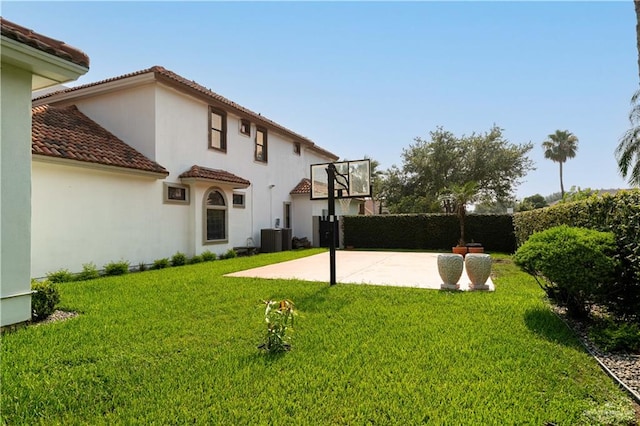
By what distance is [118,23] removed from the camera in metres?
9.61

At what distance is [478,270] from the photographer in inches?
305

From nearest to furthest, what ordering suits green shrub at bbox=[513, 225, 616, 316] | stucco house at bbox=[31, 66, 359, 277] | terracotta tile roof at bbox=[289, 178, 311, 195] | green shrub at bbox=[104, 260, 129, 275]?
green shrub at bbox=[513, 225, 616, 316] → stucco house at bbox=[31, 66, 359, 277] → green shrub at bbox=[104, 260, 129, 275] → terracotta tile roof at bbox=[289, 178, 311, 195]

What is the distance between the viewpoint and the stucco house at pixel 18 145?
438cm

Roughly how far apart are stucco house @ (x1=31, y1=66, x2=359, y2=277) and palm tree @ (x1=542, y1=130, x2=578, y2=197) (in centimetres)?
5247

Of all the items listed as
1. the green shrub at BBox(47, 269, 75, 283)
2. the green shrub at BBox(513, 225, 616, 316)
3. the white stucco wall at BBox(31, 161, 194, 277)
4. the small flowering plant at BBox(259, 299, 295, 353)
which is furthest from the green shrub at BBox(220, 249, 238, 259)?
the green shrub at BBox(513, 225, 616, 316)

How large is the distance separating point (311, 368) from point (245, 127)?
1585cm

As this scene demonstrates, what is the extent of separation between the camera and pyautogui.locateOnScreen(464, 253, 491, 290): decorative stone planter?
7.73 meters

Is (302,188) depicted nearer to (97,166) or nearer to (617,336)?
(97,166)

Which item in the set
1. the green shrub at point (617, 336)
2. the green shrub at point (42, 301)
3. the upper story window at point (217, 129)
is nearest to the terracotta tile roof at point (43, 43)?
the green shrub at point (42, 301)

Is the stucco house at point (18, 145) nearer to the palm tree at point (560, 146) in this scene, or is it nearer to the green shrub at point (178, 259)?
the green shrub at point (178, 259)

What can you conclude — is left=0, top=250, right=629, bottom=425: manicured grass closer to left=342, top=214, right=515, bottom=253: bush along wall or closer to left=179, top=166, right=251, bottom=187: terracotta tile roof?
left=179, top=166, right=251, bottom=187: terracotta tile roof

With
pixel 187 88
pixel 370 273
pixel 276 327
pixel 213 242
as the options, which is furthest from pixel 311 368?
pixel 187 88

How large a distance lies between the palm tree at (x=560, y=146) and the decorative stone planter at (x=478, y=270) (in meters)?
55.4

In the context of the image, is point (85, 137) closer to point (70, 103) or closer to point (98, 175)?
point (98, 175)
